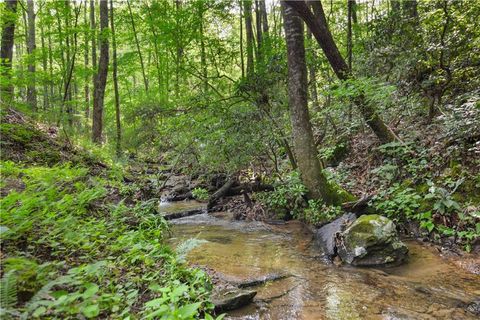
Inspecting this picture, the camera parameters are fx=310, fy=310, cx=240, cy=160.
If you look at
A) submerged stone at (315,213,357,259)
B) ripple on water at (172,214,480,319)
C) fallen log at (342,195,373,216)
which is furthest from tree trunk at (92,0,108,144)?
fallen log at (342,195,373,216)

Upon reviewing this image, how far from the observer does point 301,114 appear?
7203mm

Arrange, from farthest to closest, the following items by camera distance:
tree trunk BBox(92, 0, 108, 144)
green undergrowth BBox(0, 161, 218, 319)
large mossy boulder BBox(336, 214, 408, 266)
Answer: tree trunk BBox(92, 0, 108, 144) → large mossy boulder BBox(336, 214, 408, 266) → green undergrowth BBox(0, 161, 218, 319)

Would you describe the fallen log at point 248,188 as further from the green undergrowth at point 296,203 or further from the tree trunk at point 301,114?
the tree trunk at point 301,114

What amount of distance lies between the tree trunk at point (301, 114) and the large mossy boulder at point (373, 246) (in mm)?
1893

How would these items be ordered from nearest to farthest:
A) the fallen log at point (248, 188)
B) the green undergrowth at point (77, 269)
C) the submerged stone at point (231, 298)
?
the green undergrowth at point (77, 269)
the submerged stone at point (231, 298)
the fallen log at point (248, 188)

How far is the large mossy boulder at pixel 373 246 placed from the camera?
4.75 metres

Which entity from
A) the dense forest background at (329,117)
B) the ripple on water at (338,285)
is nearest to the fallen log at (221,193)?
the dense forest background at (329,117)

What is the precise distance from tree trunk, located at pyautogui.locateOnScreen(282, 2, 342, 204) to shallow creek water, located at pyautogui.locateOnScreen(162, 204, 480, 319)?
4.50ft

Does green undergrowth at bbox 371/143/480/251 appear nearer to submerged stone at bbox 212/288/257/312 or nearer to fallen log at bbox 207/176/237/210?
submerged stone at bbox 212/288/257/312

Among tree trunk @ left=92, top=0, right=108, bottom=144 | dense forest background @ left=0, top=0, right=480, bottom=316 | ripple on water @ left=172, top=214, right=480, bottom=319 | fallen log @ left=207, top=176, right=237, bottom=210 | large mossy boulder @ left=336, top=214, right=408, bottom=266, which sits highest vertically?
tree trunk @ left=92, top=0, right=108, bottom=144

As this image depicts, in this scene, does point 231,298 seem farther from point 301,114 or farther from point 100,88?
point 100,88

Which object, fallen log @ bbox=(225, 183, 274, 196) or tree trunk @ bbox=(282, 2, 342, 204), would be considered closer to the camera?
tree trunk @ bbox=(282, 2, 342, 204)

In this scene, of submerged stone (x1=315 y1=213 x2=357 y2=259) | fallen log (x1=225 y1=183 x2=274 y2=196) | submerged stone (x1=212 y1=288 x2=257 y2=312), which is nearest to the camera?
submerged stone (x1=212 y1=288 x2=257 y2=312)

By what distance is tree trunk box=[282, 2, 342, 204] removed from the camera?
7039 millimetres
